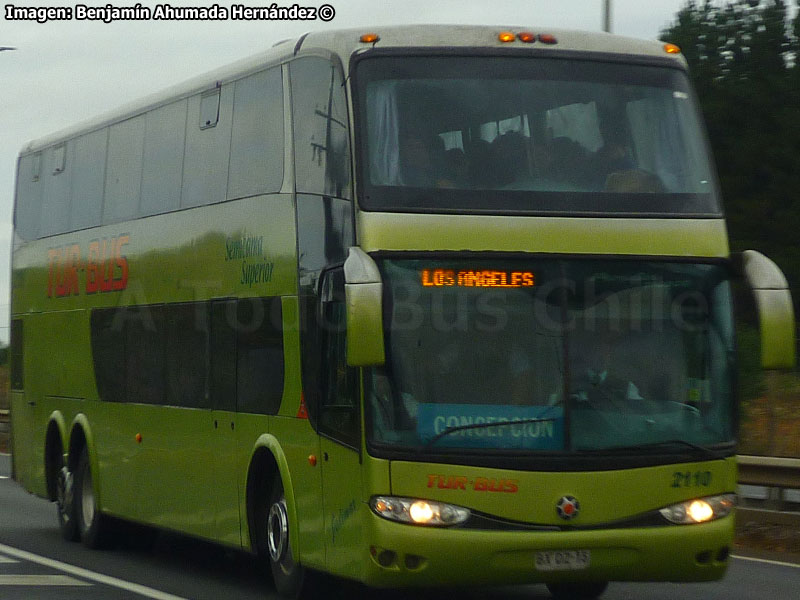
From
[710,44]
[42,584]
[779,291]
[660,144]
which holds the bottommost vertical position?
[42,584]

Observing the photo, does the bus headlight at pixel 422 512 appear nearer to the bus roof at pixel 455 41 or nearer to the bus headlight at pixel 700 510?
the bus headlight at pixel 700 510

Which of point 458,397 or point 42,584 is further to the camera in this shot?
point 42,584

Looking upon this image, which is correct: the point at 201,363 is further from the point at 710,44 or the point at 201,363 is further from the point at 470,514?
the point at 710,44

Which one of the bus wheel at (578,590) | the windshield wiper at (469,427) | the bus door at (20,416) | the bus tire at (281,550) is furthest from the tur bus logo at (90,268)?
the windshield wiper at (469,427)

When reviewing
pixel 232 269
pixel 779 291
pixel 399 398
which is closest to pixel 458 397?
pixel 399 398

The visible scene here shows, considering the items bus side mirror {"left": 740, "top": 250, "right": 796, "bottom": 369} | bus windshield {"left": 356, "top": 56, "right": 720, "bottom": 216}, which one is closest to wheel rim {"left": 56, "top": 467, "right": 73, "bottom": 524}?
bus windshield {"left": 356, "top": 56, "right": 720, "bottom": 216}

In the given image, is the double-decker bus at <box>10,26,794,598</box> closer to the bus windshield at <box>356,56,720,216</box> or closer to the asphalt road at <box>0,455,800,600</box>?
the bus windshield at <box>356,56,720,216</box>

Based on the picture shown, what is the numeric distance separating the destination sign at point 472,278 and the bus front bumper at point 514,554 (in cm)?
142

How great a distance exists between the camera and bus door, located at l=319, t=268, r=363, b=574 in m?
10.4

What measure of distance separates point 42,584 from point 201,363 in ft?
6.67

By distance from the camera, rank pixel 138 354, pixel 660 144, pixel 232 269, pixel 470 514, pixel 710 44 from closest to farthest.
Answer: pixel 470 514
pixel 660 144
pixel 232 269
pixel 138 354
pixel 710 44

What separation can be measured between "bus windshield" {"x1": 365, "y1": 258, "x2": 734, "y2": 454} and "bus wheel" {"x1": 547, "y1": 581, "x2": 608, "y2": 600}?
2.13 m

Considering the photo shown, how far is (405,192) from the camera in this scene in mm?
10469

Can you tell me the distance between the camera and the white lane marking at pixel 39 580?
13.2 meters
